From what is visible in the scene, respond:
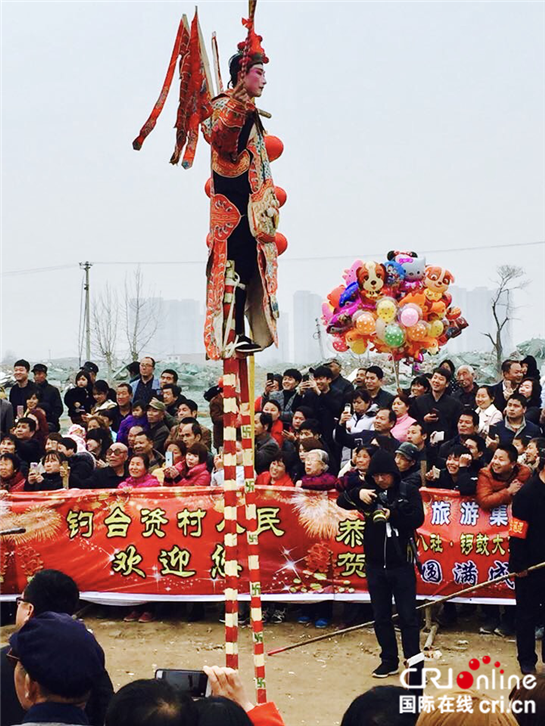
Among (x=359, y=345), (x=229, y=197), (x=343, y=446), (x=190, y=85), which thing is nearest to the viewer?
(x=190, y=85)

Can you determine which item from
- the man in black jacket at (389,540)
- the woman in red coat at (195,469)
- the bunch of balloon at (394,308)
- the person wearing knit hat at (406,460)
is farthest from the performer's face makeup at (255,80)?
the bunch of balloon at (394,308)

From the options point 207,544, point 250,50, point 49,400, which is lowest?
point 207,544

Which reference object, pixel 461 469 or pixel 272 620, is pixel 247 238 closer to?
pixel 461 469

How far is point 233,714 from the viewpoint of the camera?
2.74 metres

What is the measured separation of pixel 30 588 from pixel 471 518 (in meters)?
4.49

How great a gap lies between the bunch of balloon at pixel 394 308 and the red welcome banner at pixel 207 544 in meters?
3.80

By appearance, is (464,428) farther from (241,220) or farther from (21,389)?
(21,389)

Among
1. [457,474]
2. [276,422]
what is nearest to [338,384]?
[276,422]

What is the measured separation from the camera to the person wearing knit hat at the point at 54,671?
2.82m

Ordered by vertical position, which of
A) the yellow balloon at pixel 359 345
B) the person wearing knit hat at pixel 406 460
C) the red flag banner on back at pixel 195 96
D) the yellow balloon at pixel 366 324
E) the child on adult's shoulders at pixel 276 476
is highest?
the red flag banner on back at pixel 195 96

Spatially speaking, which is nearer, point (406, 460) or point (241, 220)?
point (241, 220)

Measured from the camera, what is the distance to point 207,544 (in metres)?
7.99

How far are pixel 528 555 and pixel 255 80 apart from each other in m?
3.53

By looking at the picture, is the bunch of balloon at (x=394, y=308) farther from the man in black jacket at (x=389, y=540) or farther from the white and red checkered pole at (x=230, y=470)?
the white and red checkered pole at (x=230, y=470)
